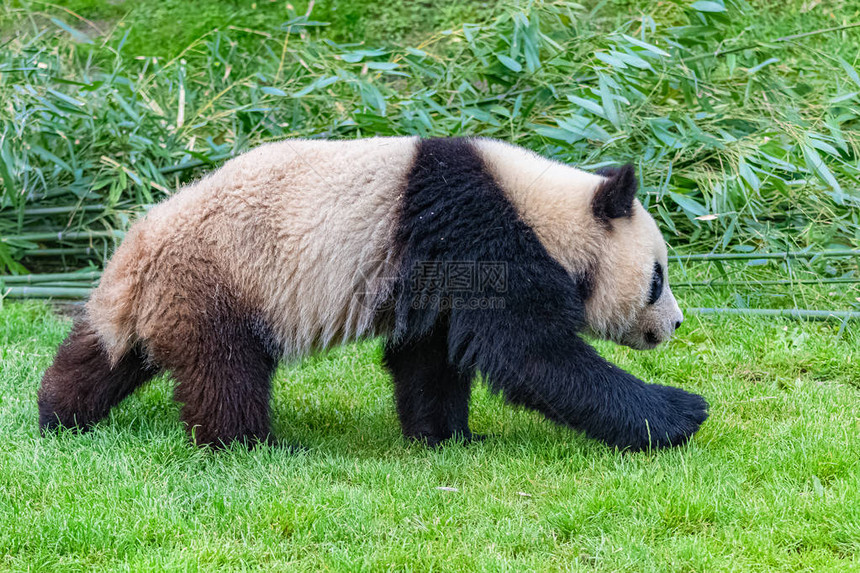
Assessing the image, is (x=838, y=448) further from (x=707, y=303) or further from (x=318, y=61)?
(x=318, y=61)

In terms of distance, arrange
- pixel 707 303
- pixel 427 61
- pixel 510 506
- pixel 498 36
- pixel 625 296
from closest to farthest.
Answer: pixel 510 506 → pixel 625 296 → pixel 707 303 → pixel 498 36 → pixel 427 61

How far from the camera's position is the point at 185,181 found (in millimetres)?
6312

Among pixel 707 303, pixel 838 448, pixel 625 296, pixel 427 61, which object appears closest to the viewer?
pixel 838 448

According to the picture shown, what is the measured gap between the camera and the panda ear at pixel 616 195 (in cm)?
368

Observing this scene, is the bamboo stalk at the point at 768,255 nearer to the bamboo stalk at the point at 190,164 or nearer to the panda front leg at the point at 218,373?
the panda front leg at the point at 218,373

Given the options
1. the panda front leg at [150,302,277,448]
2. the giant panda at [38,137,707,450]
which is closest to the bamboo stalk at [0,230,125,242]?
the giant panda at [38,137,707,450]

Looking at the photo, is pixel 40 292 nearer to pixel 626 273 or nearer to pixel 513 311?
pixel 513 311

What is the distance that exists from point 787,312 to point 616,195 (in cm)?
205

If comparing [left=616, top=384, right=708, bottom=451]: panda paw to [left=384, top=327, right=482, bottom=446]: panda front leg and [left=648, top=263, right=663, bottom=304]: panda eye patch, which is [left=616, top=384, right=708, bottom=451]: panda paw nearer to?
[left=648, top=263, right=663, bottom=304]: panda eye patch

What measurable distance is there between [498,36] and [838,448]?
3.55m

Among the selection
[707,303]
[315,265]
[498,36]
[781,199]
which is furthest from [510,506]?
[498,36]

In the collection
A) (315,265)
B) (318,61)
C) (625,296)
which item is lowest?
(625,296)

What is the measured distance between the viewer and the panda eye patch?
3.99 meters

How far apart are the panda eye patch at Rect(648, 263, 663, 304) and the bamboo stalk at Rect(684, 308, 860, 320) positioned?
53.7 inches
